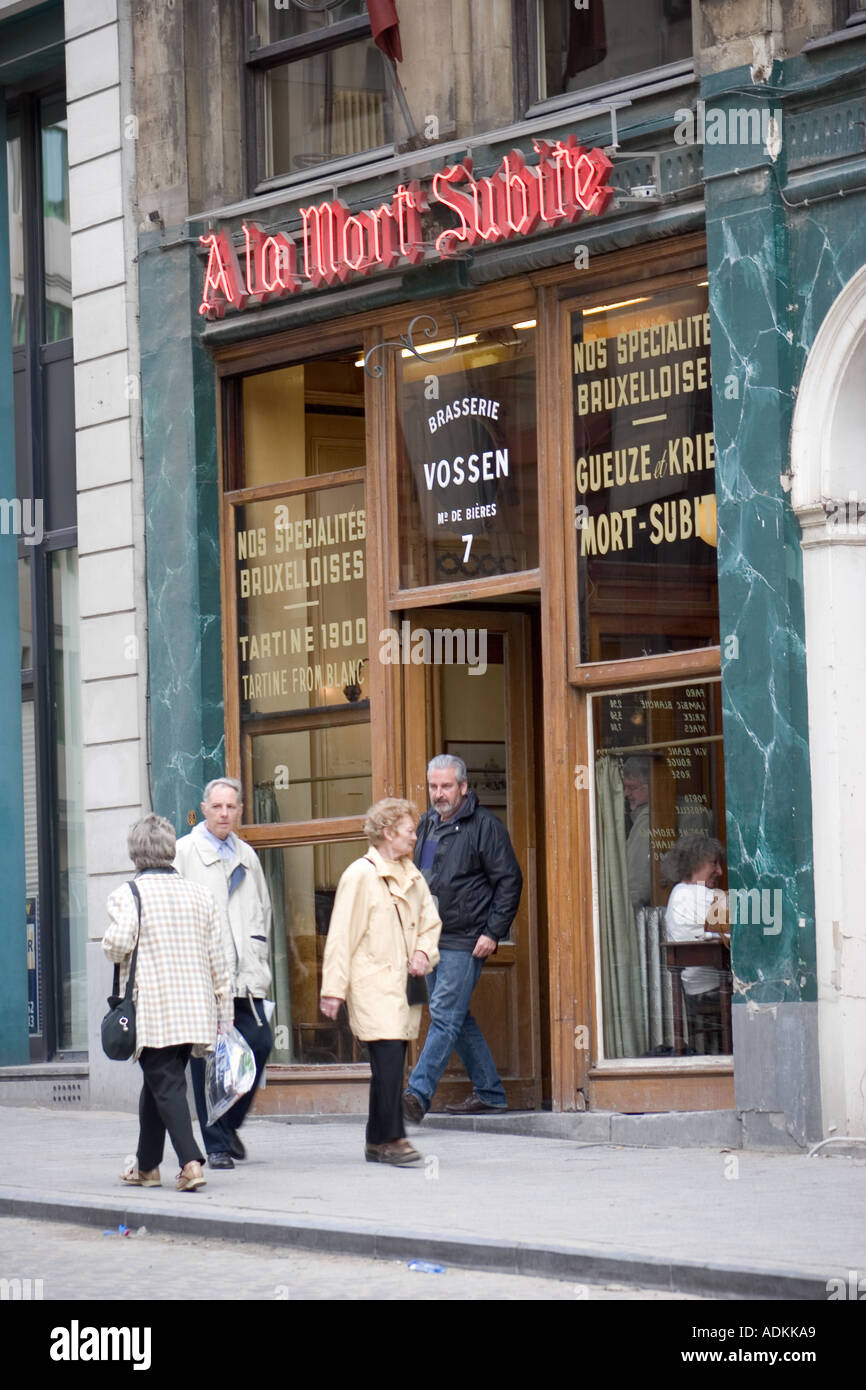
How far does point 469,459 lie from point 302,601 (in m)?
1.76

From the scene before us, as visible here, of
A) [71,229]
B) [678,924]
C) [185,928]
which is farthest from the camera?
[71,229]

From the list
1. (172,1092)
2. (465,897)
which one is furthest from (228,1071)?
(465,897)

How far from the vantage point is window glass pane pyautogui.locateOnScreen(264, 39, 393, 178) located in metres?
14.9

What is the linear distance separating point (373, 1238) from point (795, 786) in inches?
157

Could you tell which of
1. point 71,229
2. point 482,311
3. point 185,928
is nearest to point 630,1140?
point 185,928

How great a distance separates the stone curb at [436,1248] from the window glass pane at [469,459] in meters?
4.91

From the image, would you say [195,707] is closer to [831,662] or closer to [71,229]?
[71,229]

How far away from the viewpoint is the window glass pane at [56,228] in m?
17.4

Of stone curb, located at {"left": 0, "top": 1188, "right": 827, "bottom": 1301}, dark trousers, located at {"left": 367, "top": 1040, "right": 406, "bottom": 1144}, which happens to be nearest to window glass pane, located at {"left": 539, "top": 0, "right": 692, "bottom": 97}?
dark trousers, located at {"left": 367, "top": 1040, "right": 406, "bottom": 1144}

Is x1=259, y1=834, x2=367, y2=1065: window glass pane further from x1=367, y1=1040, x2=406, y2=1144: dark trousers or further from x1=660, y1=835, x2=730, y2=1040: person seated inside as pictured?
x1=367, y1=1040, x2=406, y2=1144: dark trousers

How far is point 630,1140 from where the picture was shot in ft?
41.3

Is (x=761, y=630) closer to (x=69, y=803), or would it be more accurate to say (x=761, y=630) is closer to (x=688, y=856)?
(x=688, y=856)

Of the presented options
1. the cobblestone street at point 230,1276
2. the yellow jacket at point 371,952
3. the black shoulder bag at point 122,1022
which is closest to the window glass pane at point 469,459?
the yellow jacket at point 371,952

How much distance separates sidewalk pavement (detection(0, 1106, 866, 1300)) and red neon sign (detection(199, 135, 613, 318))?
5.30m
